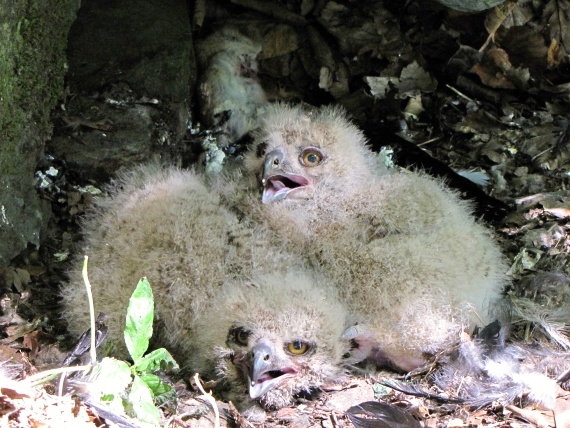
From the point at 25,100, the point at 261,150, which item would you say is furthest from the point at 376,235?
the point at 25,100

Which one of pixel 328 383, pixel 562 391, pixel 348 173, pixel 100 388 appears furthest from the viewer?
pixel 348 173

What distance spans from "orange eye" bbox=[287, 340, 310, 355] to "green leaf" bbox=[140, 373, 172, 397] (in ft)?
1.91

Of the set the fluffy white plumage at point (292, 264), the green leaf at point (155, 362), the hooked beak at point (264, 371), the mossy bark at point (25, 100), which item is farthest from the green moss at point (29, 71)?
the hooked beak at point (264, 371)

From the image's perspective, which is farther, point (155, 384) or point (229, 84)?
point (229, 84)

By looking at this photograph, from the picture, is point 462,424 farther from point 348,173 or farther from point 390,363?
point 348,173

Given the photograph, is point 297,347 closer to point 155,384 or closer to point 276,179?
point 155,384

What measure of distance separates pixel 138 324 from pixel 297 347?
2.57ft

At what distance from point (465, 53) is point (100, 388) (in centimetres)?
355

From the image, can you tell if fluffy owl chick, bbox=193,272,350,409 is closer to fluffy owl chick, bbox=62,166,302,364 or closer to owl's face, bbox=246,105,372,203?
fluffy owl chick, bbox=62,166,302,364

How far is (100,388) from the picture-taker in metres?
2.94

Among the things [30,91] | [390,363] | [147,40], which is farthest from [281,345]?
[147,40]

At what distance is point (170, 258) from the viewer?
3799 millimetres

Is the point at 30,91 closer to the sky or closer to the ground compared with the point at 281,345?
closer to the sky

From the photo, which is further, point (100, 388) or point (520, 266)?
point (520, 266)
